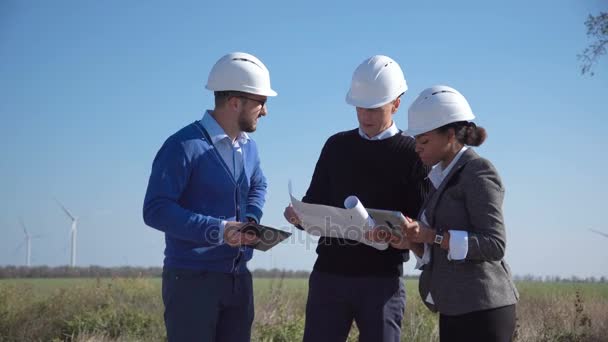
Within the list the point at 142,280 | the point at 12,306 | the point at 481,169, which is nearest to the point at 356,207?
the point at 481,169

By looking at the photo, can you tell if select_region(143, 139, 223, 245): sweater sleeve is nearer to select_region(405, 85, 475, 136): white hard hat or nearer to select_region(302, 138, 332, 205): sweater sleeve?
select_region(302, 138, 332, 205): sweater sleeve

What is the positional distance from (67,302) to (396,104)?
1064cm

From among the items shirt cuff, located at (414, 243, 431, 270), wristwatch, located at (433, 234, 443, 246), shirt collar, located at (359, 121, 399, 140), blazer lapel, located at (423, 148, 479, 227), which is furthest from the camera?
shirt collar, located at (359, 121, 399, 140)

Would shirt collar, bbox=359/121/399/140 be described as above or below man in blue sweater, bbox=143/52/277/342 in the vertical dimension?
above

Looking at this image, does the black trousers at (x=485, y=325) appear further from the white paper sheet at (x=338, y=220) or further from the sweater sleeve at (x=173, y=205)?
the sweater sleeve at (x=173, y=205)

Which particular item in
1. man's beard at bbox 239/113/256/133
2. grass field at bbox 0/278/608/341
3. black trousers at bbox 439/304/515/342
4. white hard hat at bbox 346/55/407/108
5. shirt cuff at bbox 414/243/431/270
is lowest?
grass field at bbox 0/278/608/341

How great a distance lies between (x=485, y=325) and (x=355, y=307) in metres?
1.05

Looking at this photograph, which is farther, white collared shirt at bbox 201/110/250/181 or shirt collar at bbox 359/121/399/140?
shirt collar at bbox 359/121/399/140

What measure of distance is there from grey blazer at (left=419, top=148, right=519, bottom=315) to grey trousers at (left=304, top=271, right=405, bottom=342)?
18.6 inches

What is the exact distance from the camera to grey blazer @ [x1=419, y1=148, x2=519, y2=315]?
3.74 m

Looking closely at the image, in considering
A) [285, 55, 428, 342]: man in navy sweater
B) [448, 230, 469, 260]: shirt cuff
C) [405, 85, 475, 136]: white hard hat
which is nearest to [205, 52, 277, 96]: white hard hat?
[285, 55, 428, 342]: man in navy sweater

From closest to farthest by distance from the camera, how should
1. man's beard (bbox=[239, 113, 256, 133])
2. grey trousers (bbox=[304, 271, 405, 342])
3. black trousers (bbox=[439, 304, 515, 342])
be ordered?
black trousers (bbox=[439, 304, 515, 342]) → grey trousers (bbox=[304, 271, 405, 342]) → man's beard (bbox=[239, 113, 256, 133])

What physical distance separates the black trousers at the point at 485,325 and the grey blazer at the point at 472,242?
0.04 metres

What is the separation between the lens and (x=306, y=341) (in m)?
4.62
